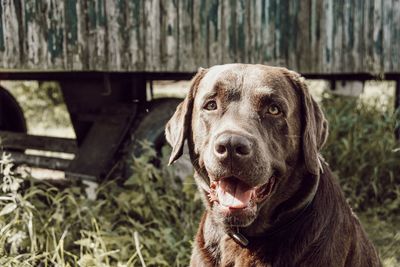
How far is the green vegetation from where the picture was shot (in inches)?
191

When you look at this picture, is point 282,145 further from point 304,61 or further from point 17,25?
point 304,61

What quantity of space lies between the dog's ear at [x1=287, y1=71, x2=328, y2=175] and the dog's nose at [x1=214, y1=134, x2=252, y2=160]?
412mm

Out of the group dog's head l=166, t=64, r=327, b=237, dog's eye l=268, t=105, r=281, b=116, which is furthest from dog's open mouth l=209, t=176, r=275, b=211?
dog's eye l=268, t=105, r=281, b=116

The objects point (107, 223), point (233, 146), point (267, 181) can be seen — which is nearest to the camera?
point (233, 146)

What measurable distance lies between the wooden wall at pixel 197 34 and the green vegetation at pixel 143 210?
3.00 ft

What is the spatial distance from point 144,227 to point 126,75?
244 cm

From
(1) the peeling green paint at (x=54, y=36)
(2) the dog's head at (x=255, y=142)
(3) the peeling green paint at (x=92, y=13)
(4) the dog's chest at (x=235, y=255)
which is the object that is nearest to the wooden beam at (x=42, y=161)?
(1) the peeling green paint at (x=54, y=36)

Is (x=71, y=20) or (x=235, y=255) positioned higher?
(x=71, y=20)

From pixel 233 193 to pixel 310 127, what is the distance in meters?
0.53

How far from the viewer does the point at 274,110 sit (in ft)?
11.4

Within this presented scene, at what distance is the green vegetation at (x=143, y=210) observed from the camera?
486 cm

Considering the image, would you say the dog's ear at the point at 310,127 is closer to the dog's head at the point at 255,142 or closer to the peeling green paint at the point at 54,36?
the dog's head at the point at 255,142

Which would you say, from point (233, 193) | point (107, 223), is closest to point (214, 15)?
point (107, 223)

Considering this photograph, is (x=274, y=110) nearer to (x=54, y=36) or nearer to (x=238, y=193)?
(x=238, y=193)
